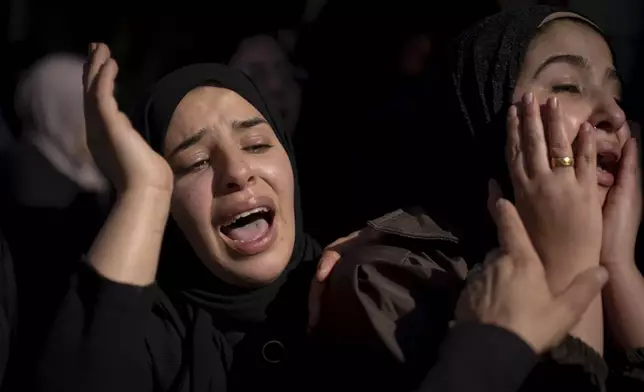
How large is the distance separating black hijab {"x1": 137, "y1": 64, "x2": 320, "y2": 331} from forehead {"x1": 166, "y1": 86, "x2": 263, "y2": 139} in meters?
0.01

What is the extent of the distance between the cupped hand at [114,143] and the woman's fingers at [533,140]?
57 cm

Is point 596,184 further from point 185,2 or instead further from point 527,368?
point 185,2

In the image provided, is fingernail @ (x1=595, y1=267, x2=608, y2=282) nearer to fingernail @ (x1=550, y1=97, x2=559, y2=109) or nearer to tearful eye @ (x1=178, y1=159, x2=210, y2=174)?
fingernail @ (x1=550, y1=97, x2=559, y2=109)

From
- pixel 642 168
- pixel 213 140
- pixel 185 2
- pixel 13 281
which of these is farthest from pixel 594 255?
pixel 185 2

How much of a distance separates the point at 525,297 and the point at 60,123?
3.93ft

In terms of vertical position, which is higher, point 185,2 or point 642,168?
point 185,2

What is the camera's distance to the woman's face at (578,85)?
48.8 inches

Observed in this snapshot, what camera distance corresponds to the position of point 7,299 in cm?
142

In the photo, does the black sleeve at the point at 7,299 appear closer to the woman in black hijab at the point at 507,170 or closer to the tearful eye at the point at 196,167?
the tearful eye at the point at 196,167

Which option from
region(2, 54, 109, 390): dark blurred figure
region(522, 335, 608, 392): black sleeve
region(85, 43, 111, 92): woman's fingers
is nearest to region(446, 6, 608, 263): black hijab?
region(522, 335, 608, 392): black sleeve

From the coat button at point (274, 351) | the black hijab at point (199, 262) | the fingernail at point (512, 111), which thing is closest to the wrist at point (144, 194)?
the black hijab at point (199, 262)

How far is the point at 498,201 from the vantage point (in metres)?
1.14

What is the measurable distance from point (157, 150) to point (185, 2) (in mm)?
782

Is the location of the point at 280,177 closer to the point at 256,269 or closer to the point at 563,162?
the point at 256,269
